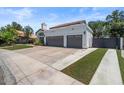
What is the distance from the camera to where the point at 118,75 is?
261 inches

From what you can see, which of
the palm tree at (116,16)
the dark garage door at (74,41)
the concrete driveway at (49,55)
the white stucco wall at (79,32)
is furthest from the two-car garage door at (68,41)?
the palm tree at (116,16)

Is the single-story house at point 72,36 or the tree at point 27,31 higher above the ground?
the tree at point 27,31

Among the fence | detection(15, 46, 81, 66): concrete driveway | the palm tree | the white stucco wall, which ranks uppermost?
the palm tree

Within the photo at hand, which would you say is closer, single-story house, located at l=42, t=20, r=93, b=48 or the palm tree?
single-story house, located at l=42, t=20, r=93, b=48

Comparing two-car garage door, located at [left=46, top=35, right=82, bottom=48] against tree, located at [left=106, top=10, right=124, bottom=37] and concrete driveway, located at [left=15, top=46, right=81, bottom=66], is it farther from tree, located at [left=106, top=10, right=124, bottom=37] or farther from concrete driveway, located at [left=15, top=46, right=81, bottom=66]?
tree, located at [left=106, top=10, right=124, bottom=37]

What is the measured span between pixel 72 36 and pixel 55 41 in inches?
167

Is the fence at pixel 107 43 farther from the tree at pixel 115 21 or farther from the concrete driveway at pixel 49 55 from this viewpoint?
the concrete driveway at pixel 49 55

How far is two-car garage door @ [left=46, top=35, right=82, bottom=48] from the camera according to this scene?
20167mm

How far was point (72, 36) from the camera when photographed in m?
21.0

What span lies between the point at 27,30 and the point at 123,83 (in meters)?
41.4

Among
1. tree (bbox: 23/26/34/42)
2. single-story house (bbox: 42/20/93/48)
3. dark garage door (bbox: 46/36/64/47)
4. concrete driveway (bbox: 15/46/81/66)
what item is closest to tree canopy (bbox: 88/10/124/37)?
single-story house (bbox: 42/20/93/48)

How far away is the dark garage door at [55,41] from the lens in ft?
75.7

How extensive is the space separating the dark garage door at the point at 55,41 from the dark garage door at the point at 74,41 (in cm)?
170
